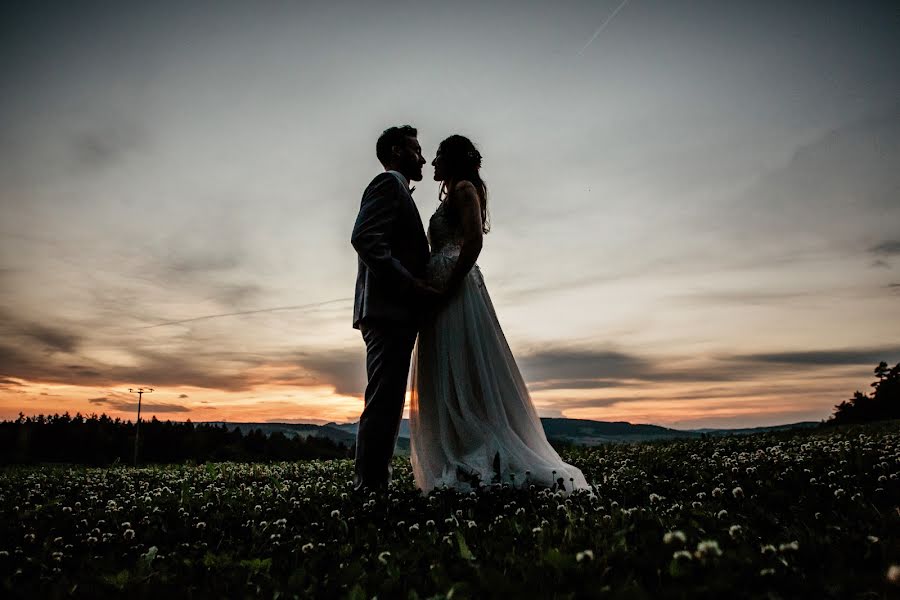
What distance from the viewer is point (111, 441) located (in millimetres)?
34875

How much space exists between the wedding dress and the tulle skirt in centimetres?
1

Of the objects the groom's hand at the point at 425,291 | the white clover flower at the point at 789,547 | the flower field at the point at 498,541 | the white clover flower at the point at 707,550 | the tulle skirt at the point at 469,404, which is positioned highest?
the groom's hand at the point at 425,291

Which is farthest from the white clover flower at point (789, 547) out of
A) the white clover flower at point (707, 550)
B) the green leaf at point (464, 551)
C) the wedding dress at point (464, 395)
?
the wedding dress at point (464, 395)

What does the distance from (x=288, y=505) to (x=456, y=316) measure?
3218 millimetres

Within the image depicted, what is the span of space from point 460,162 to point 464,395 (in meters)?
3.24

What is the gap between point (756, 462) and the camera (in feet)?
28.0

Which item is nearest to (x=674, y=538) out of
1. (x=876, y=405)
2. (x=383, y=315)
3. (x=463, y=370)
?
(x=463, y=370)

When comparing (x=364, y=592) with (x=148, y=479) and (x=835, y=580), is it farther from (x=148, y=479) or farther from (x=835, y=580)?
(x=148, y=479)

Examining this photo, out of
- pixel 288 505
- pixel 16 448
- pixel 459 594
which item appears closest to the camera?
pixel 459 594

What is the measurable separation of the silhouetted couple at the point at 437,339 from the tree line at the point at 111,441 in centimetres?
2145

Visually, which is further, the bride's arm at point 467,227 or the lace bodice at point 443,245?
the lace bodice at point 443,245

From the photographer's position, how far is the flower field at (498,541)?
9.33 feet

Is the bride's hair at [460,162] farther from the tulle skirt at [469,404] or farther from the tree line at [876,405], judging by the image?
the tree line at [876,405]

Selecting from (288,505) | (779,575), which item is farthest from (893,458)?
(288,505)
